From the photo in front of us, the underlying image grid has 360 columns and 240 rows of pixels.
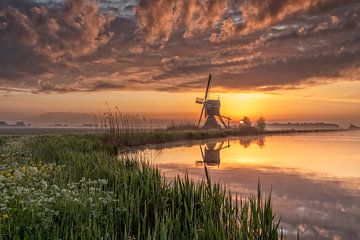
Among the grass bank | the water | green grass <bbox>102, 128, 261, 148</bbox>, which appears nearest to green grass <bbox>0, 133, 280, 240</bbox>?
the water

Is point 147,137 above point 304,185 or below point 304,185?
above

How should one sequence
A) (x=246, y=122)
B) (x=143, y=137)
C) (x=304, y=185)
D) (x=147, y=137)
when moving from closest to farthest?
(x=304, y=185) < (x=143, y=137) < (x=147, y=137) < (x=246, y=122)

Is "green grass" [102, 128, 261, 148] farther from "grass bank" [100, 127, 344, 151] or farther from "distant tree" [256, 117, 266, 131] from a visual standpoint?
"distant tree" [256, 117, 266, 131]

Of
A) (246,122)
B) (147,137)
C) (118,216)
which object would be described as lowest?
(118,216)

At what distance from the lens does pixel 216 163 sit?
21.0 m

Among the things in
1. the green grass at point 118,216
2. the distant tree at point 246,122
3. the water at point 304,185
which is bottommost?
the water at point 304,185

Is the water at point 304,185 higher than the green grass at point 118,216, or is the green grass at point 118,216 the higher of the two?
the green grass at point 118,216

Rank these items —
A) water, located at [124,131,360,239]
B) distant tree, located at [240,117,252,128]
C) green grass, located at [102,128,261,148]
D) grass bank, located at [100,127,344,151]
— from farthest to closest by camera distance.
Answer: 1. distant tree, located at [240,117,252,128]
2. green grass, located at [102,128,261,148]
3. grass bank, located at [100,127,344,151]
4. water, located at [124,131,360,239]

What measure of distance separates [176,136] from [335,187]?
98.0 feet

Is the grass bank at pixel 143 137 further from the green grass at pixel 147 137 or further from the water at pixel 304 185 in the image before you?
the water at pixel 304 185

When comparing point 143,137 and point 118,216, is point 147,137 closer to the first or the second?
point 143,137

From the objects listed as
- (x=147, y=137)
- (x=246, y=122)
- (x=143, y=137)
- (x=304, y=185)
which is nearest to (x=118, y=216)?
(x=304, y=185)

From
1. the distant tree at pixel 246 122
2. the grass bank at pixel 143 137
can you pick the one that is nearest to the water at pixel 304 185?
the grass bank at pixel 143 137

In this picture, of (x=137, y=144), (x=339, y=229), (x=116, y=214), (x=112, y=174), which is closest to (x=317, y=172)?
(x=339, y=229)
